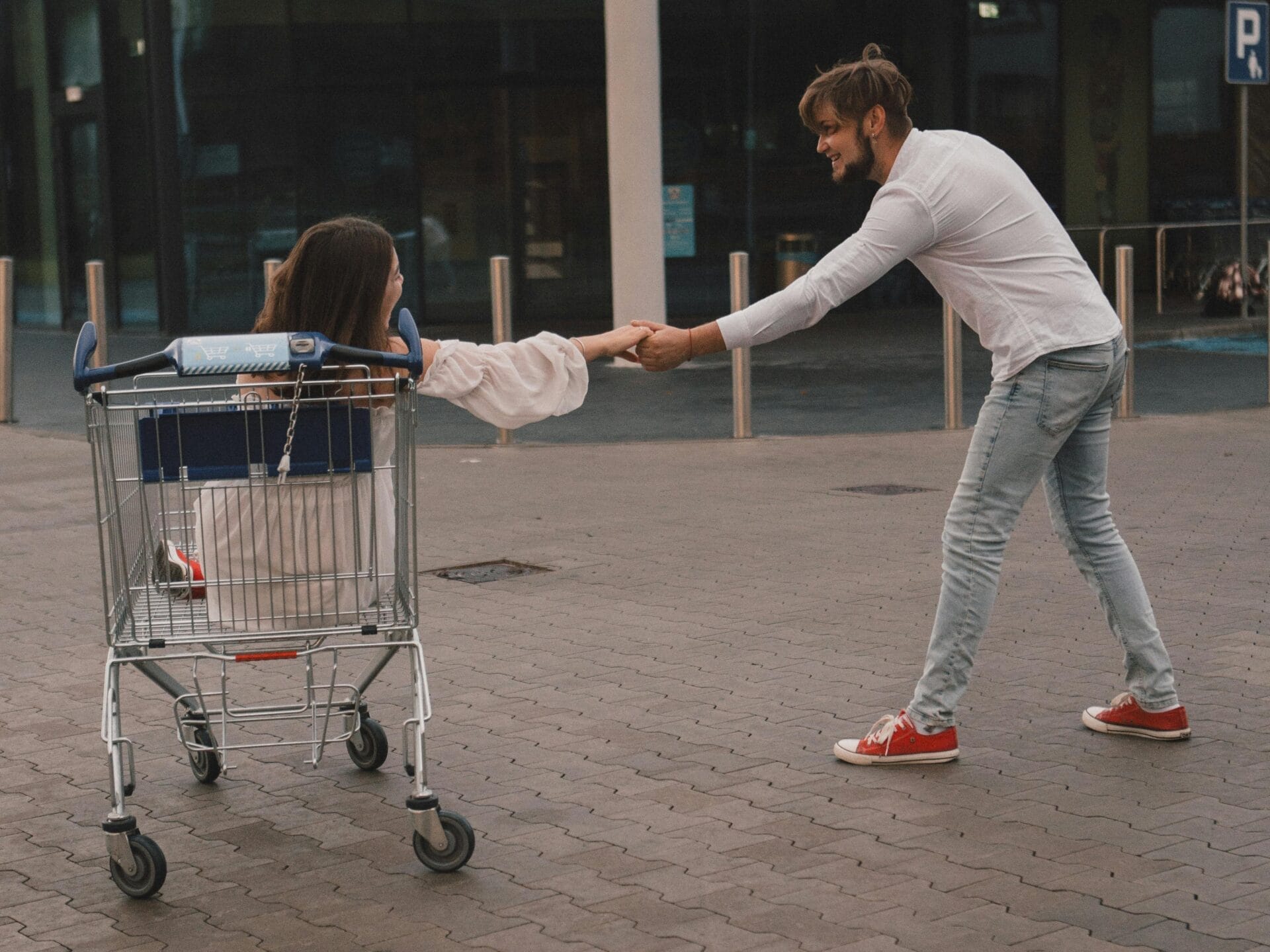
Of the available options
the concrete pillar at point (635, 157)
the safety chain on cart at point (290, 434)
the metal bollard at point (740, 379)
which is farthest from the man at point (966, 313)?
the concrete pillar at point (635, 157)

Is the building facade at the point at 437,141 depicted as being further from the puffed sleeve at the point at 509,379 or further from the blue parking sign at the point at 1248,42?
the puffed sleeve at the point at 509,379

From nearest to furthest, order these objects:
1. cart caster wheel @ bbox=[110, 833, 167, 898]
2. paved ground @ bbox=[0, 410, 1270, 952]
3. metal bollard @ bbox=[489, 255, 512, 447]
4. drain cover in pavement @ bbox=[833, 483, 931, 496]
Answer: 1. paved ground @ bbox=[0, 410, 1270, 952]
2. cart caster wheel @ bbox=[110, 833, 167, 898]
3. drain cover in pavement @ bbox=[833, 483, 931, 496]
4. metal bollard @ bbox=[489, 255, 512, 447]

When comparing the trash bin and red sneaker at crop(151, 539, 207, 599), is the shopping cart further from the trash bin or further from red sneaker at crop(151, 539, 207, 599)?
the trash bin

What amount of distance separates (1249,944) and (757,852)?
1.18 meters

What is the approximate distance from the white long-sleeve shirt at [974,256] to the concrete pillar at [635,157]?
12349mm

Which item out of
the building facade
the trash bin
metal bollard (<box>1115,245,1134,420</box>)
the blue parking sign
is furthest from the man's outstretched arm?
the trash bin

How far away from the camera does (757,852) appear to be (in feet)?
14.1

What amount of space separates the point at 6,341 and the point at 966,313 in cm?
1105

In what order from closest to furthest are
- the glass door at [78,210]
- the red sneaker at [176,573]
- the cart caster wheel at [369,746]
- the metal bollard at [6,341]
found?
1. the red sneaker at [176,573]
2. the cart caster wheel at [369,746]
3. the metal bollard at [6,341]
4. the glass door at [78,210]

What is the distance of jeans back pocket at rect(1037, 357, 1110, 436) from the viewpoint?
4844mm

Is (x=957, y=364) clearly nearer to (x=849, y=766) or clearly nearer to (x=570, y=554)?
(x=570, y=554)

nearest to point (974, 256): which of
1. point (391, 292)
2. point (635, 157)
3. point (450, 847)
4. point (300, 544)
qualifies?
point (391, 292)

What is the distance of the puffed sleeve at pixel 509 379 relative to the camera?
4.46 metres

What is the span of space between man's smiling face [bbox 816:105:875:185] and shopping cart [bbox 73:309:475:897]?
140 centimetres
